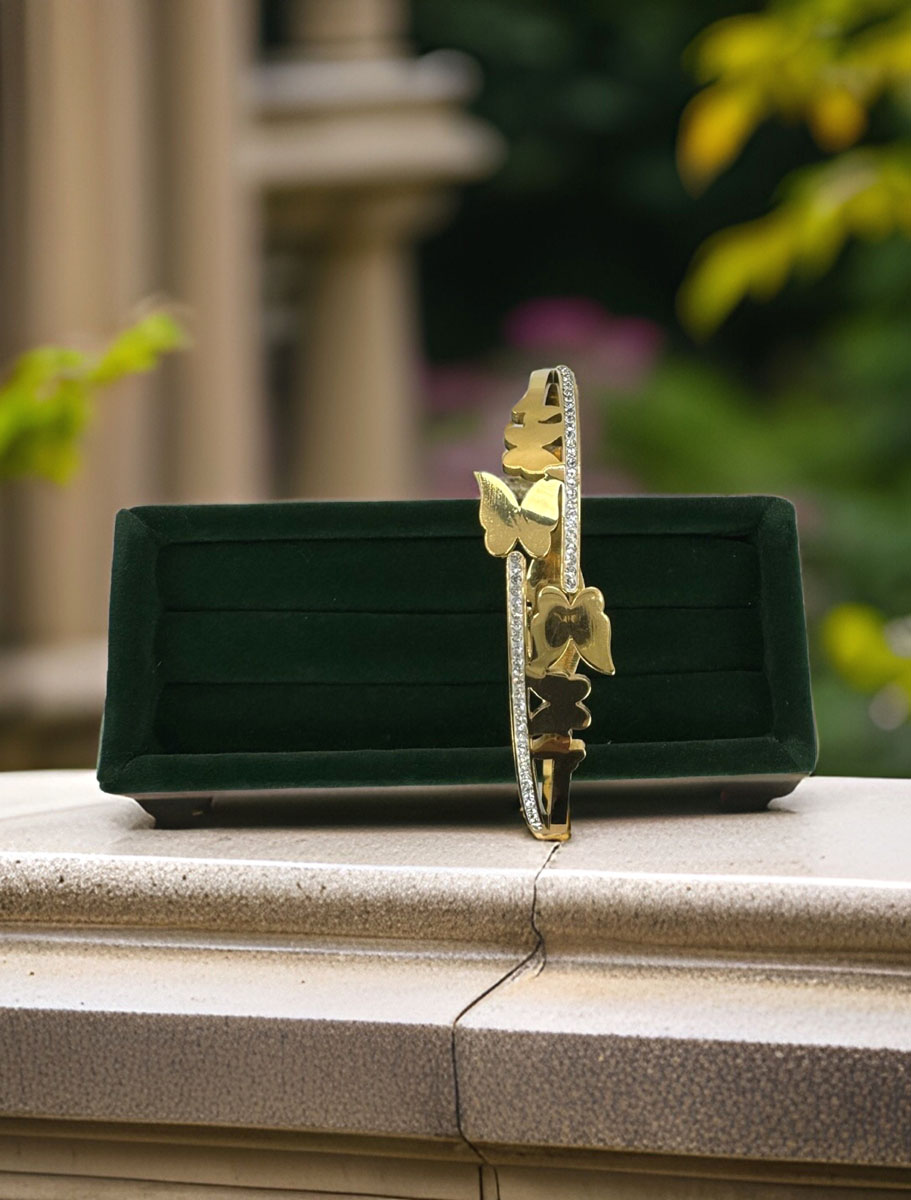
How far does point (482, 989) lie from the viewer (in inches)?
32.7

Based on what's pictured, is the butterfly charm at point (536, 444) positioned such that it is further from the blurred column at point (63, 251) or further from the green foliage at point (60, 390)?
the blurred column at point (63, 251)

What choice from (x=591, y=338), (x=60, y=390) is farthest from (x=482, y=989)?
(x=591, y=338)

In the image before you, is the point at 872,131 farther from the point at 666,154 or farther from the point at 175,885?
the point at 175,885

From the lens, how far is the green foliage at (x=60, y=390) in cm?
161

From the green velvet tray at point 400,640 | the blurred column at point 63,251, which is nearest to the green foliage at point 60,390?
the green velvet tray at point 400,640

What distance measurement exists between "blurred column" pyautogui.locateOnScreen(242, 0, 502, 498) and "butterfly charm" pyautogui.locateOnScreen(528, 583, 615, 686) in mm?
4745

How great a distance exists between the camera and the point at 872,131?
10945 millimetres

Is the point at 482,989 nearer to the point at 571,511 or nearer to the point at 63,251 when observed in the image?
the point at 571,511

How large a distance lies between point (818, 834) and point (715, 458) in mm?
7532

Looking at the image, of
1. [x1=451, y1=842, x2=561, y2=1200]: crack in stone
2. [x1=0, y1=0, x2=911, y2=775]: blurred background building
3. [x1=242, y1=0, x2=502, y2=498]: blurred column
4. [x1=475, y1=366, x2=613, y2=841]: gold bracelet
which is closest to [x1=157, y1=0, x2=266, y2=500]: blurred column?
[x1=0, y1=0, x2=911, y2=775]: blurred background building

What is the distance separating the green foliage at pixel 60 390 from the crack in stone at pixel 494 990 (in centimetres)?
91

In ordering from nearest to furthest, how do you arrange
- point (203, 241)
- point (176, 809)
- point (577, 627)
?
point (577, 627) → point (176, 809) → point (203, 241)

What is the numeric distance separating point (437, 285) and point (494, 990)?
39.6ft

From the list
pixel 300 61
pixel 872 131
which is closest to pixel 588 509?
pixel 300 61
